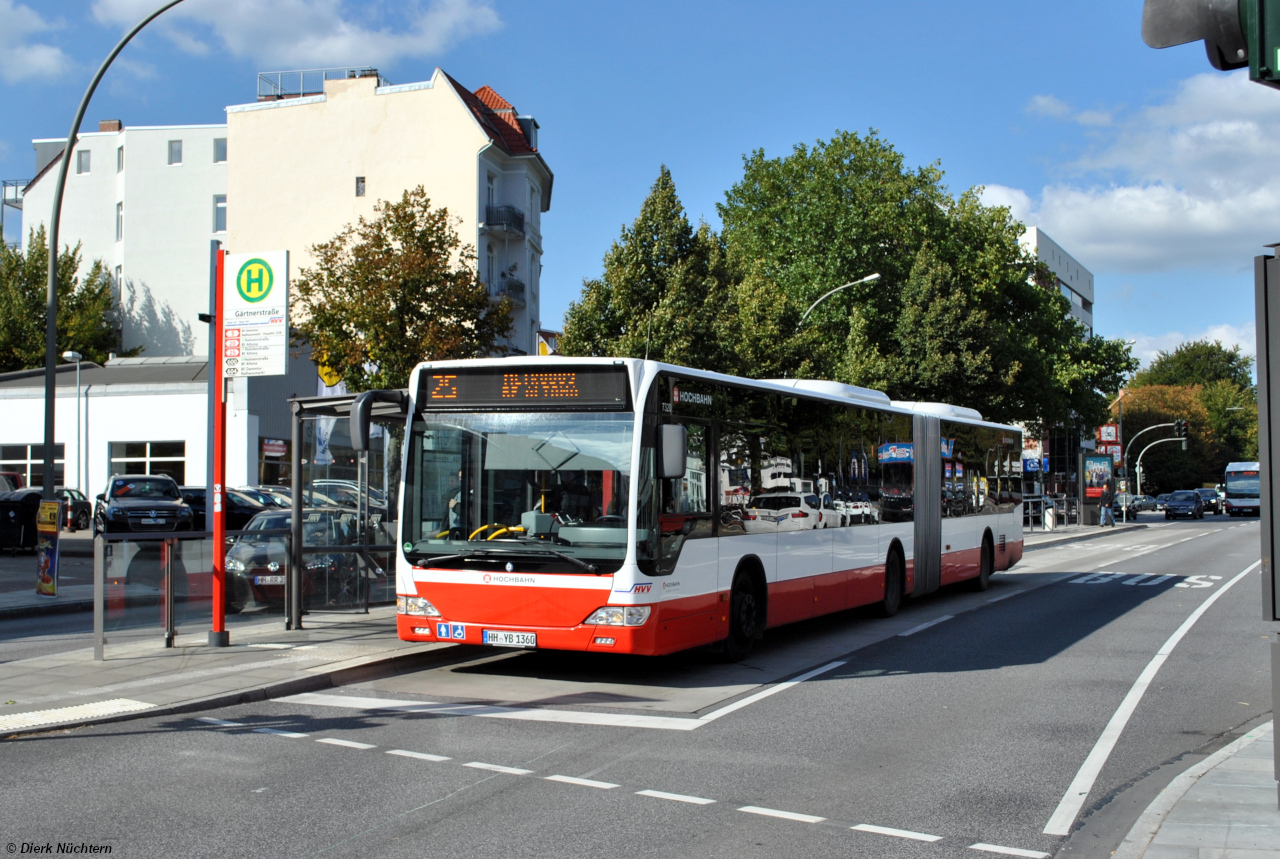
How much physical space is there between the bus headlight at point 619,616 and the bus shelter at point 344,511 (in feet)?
13.6

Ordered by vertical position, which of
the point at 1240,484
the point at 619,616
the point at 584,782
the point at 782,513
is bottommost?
the point at 584,782

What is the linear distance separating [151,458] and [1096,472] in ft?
145

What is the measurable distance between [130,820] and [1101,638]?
10.9 meters

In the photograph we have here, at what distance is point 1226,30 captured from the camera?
12.9ft

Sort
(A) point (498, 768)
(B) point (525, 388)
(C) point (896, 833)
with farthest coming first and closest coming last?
(B) point (525, 388), (A) point (498, 768), (C) point (896, 833)

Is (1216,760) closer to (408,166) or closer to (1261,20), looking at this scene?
(1261,20)

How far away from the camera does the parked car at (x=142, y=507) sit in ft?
95.0

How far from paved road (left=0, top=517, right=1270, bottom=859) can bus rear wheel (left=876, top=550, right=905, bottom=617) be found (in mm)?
2810

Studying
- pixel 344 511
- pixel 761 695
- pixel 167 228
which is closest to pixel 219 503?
pixel 344 511

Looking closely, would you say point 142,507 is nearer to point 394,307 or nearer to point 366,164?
point 394,307

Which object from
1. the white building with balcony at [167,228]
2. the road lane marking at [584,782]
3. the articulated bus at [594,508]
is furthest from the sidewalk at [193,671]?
the white building with balcony at [167,228]

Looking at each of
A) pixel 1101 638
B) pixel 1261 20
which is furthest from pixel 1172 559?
pixel 1261 20

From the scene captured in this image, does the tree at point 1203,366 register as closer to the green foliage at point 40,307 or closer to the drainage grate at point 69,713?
the green foliage at point 40,307

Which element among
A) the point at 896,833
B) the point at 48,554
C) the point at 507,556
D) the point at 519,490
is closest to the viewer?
the point at 896,833
